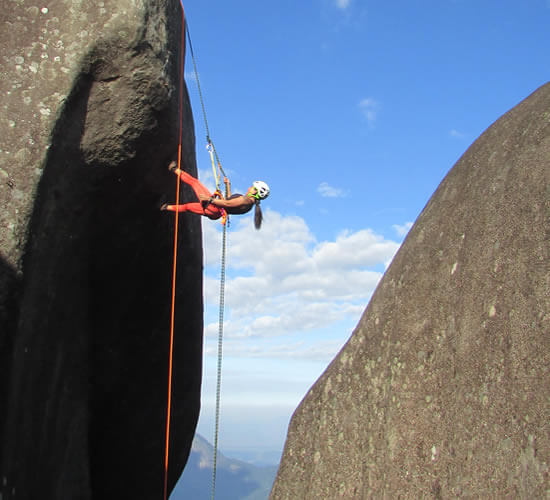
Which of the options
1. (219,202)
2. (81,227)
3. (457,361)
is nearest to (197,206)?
(219,202)

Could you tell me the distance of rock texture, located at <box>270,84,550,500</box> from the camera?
4.57 meters

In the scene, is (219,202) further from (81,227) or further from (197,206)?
(81,227)

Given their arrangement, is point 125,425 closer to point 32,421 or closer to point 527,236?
point 32,421

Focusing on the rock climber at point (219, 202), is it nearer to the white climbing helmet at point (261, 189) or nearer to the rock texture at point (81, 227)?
the white climbing helmet at point (261, 189)

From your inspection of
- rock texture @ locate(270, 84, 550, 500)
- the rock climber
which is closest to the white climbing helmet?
the rock climber

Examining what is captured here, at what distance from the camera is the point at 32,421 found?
6.17m

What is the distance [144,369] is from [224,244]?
2.42 m

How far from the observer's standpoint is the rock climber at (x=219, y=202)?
7793 mm

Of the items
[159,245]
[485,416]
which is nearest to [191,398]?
[159,245]

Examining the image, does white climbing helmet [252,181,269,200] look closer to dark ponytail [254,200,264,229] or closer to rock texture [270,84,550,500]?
dark ponytail [254,200,264,229]

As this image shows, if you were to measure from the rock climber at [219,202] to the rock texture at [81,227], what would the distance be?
29cm

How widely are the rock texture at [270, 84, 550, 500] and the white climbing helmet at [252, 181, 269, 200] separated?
2.16 metres

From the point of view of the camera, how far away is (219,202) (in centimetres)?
778

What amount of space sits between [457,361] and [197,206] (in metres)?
4.15
